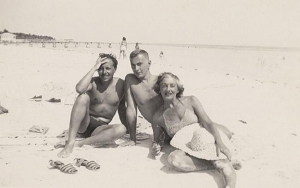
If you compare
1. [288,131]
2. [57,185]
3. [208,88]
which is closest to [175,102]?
[57,185]

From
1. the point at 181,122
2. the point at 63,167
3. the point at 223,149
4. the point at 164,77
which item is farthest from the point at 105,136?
the point at 223,149

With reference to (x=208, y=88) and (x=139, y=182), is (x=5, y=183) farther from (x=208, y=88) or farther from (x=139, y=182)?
(x=208, y=88)

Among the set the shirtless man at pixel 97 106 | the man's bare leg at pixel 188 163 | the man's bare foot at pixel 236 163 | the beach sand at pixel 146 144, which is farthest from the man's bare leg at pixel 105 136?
the man's bare foot at pixel 236 163

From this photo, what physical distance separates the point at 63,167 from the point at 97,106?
1.20m

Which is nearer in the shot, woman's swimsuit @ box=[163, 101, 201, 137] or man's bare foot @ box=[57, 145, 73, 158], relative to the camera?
man's bare foot @ box=[57, 145, 73, 158]

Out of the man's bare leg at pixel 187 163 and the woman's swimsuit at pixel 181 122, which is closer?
the man's bare leg at pixel 187 163

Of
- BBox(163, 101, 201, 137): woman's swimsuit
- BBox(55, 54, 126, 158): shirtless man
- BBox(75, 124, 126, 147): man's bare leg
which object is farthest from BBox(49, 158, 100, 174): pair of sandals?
BBox(163, 101, 201, 137): woman's swimsuit

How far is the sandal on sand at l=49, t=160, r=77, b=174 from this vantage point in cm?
295

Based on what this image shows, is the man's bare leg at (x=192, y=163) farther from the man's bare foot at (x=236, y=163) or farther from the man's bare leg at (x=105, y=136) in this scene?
the man's bare leg at (x=105, y=136)

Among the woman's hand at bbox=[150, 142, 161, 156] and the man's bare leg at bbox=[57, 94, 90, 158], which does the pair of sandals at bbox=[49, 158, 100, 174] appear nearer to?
the man's bare leg at bbox=[57, 94, 90, 158]

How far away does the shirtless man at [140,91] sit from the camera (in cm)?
388

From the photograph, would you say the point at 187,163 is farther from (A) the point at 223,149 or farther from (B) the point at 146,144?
(B) the point at 146,144

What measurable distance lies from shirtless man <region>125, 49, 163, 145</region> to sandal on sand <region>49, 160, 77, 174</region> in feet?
3.49

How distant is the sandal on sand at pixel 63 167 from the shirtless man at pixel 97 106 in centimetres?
36
